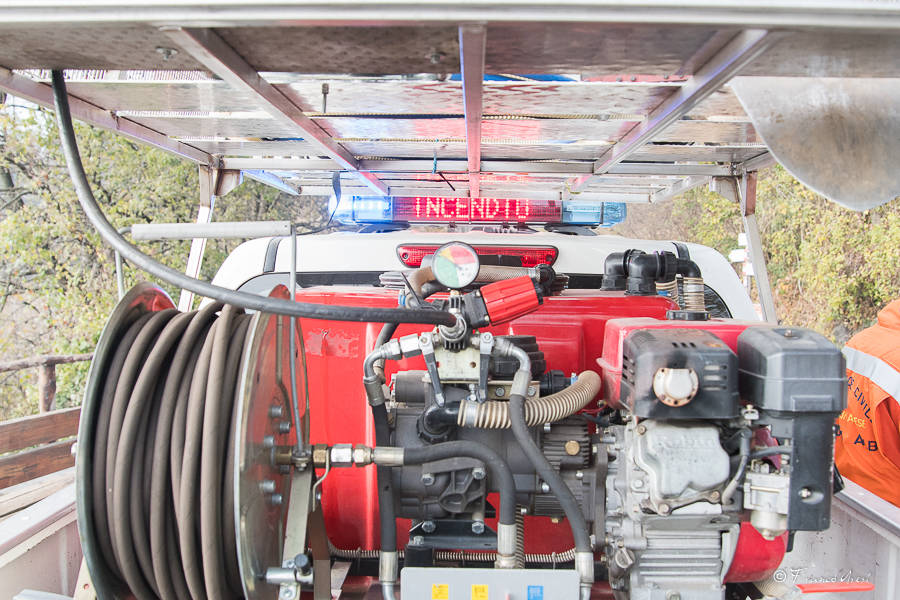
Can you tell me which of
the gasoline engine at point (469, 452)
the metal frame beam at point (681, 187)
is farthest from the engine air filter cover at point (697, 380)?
the metal frame beam at point (681, 187)

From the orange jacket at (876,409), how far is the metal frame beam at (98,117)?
3246 mm

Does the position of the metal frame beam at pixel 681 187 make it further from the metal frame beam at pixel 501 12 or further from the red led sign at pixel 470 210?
the metal frame beam at pixel 501 12

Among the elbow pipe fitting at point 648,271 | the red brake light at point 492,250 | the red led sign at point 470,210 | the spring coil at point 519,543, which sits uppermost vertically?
the red led sign at point 470,210

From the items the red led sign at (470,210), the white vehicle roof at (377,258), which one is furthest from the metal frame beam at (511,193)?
the white vehicle roof at (377,258)

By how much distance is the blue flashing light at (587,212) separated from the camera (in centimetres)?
435

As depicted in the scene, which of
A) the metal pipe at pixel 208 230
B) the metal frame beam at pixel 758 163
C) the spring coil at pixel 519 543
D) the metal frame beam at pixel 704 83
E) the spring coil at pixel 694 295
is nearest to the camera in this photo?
the metal frame beam at pixel 704 83

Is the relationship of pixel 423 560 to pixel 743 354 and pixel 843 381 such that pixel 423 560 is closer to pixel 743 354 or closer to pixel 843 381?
pixel 743 354

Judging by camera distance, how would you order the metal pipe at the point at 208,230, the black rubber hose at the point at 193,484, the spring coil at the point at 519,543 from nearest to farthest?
the black rubber hose at the point at 193,484, the metal pipe at the point at 208,230, the spring coil at the point at 519,543

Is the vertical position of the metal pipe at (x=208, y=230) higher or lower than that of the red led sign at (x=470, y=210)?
lower

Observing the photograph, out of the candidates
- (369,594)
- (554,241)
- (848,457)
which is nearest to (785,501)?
(369,594)

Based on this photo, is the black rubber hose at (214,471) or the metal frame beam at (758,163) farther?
the metal frame beam at (758,163)

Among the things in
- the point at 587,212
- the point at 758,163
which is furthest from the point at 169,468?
the point at 587,212

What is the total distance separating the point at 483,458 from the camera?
5.96 ft

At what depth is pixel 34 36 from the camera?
4.50 ft
